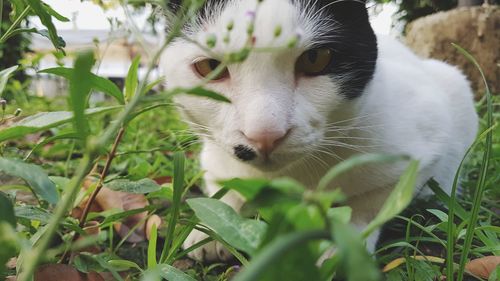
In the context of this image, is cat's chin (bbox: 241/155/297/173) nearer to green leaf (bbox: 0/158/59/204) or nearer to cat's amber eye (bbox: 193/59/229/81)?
cat's amber eye (bbox: 193/59/229/81)

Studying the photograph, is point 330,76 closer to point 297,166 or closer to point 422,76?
point 297,166

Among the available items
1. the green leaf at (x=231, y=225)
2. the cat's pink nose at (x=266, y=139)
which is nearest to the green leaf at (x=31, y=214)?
the green leaf at (x=231, y=225)

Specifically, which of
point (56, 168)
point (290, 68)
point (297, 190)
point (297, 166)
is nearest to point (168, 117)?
point (56, 168)

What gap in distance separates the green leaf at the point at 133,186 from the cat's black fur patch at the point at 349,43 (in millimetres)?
433

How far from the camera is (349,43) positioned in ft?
3.45

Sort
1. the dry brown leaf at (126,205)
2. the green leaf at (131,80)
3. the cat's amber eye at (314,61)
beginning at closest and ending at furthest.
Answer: the green leaf at (131,80) < the cat's amber eye at (314,61) < the dry brown leaf at (126,205)

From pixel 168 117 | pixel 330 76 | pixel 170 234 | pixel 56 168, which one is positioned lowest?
pixel 168 117

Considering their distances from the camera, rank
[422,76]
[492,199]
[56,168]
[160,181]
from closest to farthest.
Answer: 1. [492,199]
2. [160,181]
3. [422,76]
4. [56,168]

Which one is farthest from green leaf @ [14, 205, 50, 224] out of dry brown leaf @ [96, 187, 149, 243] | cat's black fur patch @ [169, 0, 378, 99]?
cat's black fur patch @ [169, 0, 378, 99]

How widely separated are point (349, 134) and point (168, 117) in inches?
101

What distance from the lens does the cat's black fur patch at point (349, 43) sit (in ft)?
3.39

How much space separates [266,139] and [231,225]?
0.36m

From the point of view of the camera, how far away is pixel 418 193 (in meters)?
1.25

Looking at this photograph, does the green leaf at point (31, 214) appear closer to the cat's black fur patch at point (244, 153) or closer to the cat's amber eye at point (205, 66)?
the cat's black fur patch at point (244, 153)
